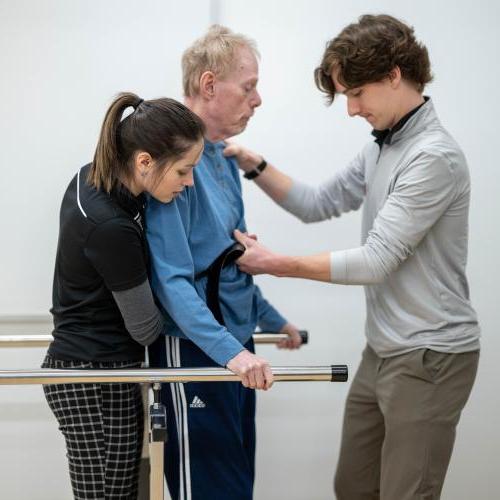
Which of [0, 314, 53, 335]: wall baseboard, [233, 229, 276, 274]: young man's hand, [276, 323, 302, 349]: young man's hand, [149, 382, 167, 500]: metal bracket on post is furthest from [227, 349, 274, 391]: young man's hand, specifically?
[0, 314, 53, 335]: wall baseboard

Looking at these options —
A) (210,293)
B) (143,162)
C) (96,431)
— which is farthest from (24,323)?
(143,162)

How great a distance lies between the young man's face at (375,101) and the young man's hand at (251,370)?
0.76 metres

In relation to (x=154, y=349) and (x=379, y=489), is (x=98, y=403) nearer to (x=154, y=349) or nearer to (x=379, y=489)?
(x=154, y=349)

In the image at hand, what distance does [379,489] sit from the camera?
2.17 metres

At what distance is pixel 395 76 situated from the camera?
1869 millimetres

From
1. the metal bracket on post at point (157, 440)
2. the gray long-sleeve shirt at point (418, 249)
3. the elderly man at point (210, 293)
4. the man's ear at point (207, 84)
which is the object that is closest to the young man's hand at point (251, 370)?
the elderly man at point (210, 293)

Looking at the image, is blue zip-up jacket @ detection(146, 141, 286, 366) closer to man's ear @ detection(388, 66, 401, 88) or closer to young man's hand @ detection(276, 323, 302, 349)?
young man's hand @ detection(276, 323, 302, 349)

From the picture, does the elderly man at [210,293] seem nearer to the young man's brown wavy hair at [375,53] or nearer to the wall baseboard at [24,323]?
the young man's brown wavy hair at [375,53]

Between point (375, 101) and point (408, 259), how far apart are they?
43 centimetres

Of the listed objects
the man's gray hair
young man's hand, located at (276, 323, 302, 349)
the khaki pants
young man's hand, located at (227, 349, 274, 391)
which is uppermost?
the man's gray hair

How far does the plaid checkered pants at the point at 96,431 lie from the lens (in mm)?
1680

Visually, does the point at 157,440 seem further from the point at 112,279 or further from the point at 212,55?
the point at 212,55

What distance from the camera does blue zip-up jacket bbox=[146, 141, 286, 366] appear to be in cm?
159

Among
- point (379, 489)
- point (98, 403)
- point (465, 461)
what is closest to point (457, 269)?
point (379, 489)
